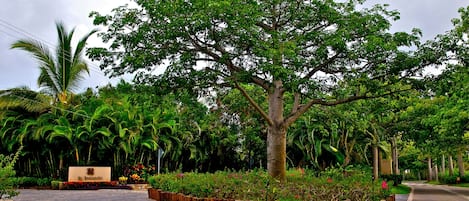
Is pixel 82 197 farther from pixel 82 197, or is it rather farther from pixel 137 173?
pixel 137 173

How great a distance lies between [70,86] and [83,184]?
525 centimetres

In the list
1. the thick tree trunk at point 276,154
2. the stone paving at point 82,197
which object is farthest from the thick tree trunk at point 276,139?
the stone paving at point 82,197

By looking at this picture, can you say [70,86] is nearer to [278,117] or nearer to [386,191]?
[278,117]

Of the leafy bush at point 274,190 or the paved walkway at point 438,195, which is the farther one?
the paved walkway at point 438,195

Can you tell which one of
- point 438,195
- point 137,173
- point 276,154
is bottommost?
point 438,195

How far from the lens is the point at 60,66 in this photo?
23.3m

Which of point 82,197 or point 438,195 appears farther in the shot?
point 438,195

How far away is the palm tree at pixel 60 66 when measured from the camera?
22844 millimetres

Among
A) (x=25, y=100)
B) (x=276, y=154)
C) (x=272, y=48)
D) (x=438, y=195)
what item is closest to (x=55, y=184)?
(x=25, y=100)

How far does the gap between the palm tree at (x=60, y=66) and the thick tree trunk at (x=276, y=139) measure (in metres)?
14.3

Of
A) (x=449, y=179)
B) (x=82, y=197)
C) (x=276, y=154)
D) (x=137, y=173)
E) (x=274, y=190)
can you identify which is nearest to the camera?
(x=274, y=190)

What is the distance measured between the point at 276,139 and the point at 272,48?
9.37 ft

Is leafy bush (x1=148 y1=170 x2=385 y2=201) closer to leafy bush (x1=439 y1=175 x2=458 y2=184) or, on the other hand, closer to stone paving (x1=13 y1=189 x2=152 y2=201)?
stone paving (x1=13 y1=189 x2=152 y2=201)

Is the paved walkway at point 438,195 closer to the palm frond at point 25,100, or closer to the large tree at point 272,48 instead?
the large tree at point 272,48
